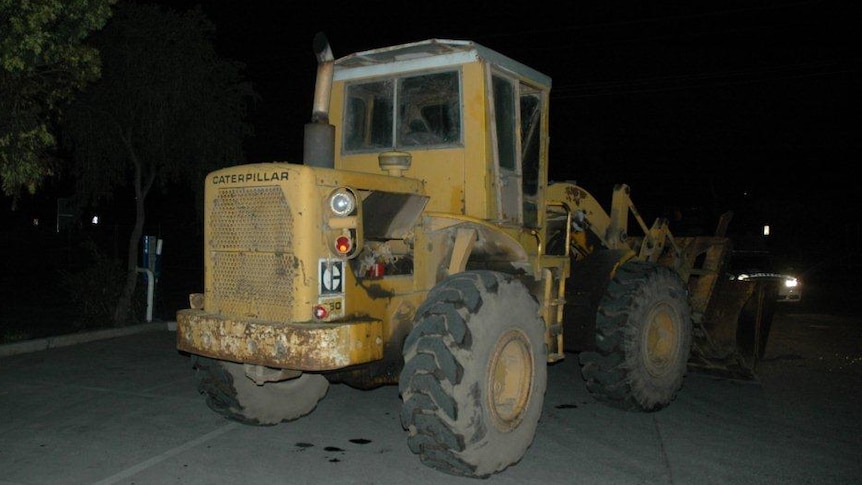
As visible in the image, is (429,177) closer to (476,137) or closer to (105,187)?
(476,137)

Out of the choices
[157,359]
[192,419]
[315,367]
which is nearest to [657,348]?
[315,367]

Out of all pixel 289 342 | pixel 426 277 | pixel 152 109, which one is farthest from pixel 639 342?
pixel 152 109

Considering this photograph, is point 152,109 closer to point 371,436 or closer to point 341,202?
point 371,436

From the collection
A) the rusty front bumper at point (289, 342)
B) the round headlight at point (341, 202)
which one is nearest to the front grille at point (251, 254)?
the rusty front bumper at point (289, 342)

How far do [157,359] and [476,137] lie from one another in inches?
245

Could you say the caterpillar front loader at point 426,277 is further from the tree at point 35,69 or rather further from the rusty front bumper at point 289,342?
the tree at point 35,69

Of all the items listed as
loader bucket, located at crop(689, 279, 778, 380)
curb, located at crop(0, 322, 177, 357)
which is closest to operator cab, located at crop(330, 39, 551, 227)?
loader bucket, located at crop(689, 279, 778, 380)

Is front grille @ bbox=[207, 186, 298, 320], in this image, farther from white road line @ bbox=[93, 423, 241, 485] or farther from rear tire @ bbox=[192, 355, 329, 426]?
white road line @ bbox=[93, 423, 241, 485]

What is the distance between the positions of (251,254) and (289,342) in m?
0.82

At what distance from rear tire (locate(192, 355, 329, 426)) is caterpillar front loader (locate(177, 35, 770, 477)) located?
17 millimetres

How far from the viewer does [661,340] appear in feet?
24.8

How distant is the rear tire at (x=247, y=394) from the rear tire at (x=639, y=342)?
2.69 metres

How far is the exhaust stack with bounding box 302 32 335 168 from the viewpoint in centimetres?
554

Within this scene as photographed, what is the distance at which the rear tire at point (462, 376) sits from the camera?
15.9 feet
